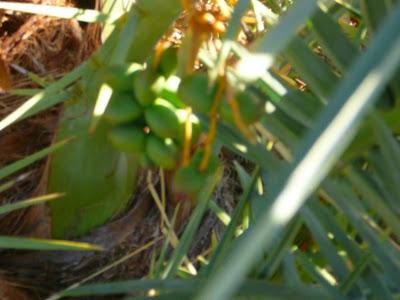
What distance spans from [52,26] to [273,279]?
854 mm

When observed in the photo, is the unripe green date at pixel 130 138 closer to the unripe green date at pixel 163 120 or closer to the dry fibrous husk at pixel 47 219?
the unripe green date at pixel 163 120

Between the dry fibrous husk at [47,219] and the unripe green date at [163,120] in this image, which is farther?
the dry fibrous husk at [47,219]

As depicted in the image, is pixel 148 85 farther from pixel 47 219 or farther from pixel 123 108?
pixel 47 219

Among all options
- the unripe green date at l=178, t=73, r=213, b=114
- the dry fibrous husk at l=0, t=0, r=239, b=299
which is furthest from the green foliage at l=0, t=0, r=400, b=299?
the dry fibrous husk at l=0, t=0, r=239, b=299

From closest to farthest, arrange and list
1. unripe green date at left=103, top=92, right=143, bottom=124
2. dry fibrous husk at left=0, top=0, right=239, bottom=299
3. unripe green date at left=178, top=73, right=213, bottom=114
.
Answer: unripe green date at left=178, top=73, right=213, bottom=114 < unripe green date at left=103, top=92, right=143, bottom=124 < dry fibrous husk at left=0, top=0, right=239, bottom=299

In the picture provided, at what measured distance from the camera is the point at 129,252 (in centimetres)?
123

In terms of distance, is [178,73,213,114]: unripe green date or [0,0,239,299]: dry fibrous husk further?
[0,0,239,299]: dry fibrous husk

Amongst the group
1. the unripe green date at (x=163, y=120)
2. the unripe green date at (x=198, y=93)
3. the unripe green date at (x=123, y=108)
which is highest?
the unripe green date at (x=198, y=93)

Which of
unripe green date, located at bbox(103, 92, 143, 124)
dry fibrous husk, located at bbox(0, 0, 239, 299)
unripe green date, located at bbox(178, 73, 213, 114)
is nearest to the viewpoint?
unripe green date, located at bbox(178, 73, 213, 114)

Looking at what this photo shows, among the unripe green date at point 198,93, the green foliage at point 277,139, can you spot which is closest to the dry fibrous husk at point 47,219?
the green foliage at point 277,139

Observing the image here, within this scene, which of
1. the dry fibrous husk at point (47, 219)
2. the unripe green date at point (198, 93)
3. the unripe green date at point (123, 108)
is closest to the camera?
the unripe green date at point (198, 93)

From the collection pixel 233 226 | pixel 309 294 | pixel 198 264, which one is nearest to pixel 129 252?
pixel 198 264

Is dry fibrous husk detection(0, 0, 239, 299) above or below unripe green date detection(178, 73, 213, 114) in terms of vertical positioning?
below

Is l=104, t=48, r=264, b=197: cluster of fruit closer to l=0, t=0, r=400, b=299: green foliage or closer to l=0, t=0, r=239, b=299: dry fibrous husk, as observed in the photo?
l=0, t=0, r=400, b=299: green foliage
